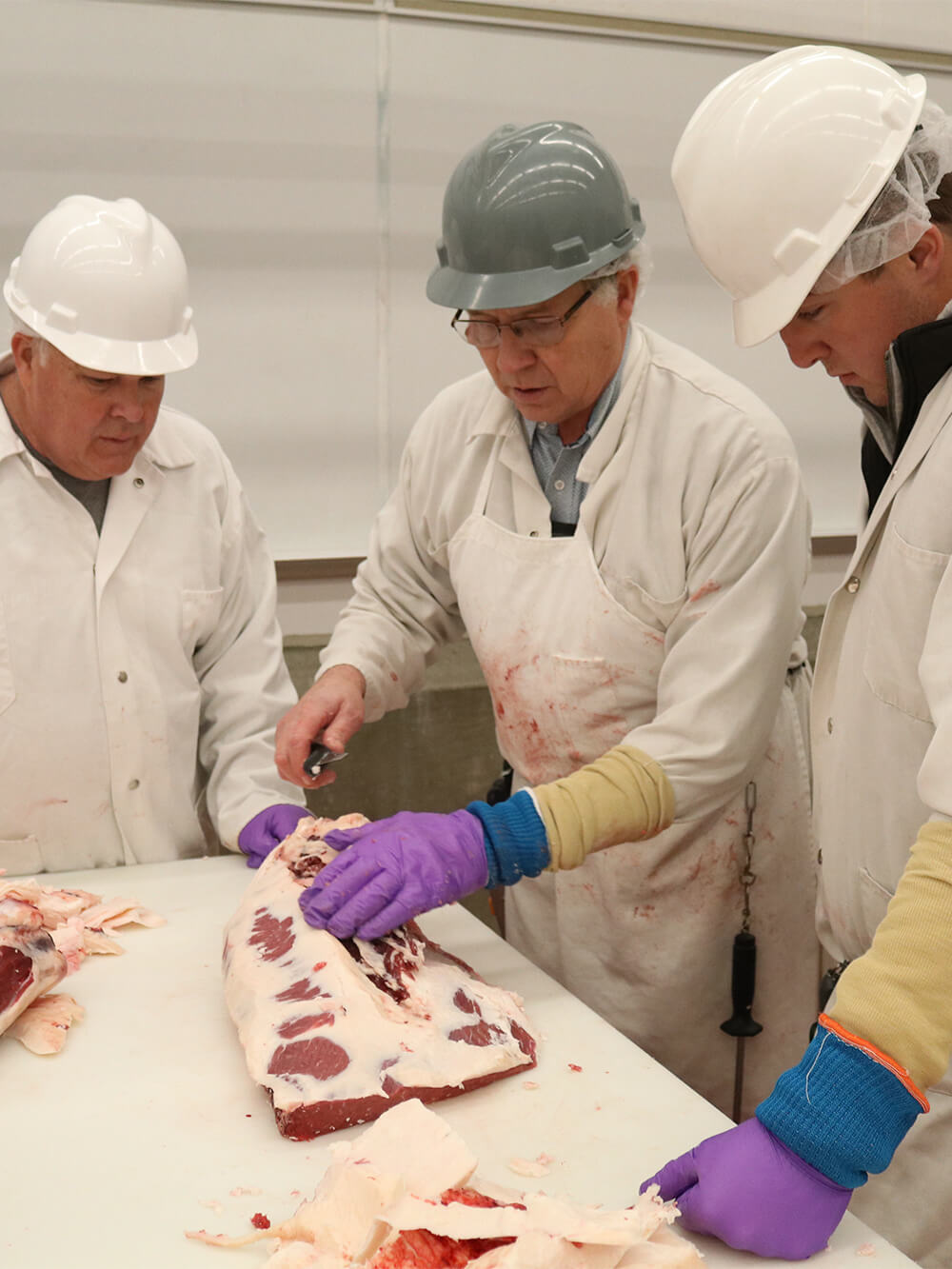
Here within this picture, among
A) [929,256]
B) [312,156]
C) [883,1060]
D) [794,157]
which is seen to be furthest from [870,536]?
[312,156]

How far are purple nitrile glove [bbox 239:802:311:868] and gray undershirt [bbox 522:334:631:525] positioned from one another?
2.73 feet

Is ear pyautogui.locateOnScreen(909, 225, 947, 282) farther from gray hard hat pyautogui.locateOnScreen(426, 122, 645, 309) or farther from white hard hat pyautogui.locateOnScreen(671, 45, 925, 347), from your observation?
gray hard hat pyautogui.locateOnScreen(426, 122, 645, 309)

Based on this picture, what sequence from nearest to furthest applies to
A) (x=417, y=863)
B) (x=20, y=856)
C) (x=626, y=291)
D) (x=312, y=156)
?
(x=417, y=863) < (x=626, y=291) < (x=20, y=856) < (x=312, y=156)

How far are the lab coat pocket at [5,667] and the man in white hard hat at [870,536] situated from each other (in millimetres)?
1571

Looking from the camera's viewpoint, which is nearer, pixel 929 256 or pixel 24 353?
pixel 929 256

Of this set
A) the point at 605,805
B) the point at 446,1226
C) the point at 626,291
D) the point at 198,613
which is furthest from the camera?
the point at 198,613

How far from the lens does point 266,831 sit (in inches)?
98.1

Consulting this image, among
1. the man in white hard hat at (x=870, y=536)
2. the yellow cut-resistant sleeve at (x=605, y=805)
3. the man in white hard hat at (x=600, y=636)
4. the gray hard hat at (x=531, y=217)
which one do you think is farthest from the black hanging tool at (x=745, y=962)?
the gray hard hat at (x=531, y=217)

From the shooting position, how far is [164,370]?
240 centimetres

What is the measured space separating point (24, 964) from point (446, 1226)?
845 mm

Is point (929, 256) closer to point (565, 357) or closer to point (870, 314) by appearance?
point (870, 314)

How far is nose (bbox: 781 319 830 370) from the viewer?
174cm

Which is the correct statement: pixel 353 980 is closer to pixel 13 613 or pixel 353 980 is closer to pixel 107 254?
pixel 13 613

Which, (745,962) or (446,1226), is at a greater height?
(446,1226)
